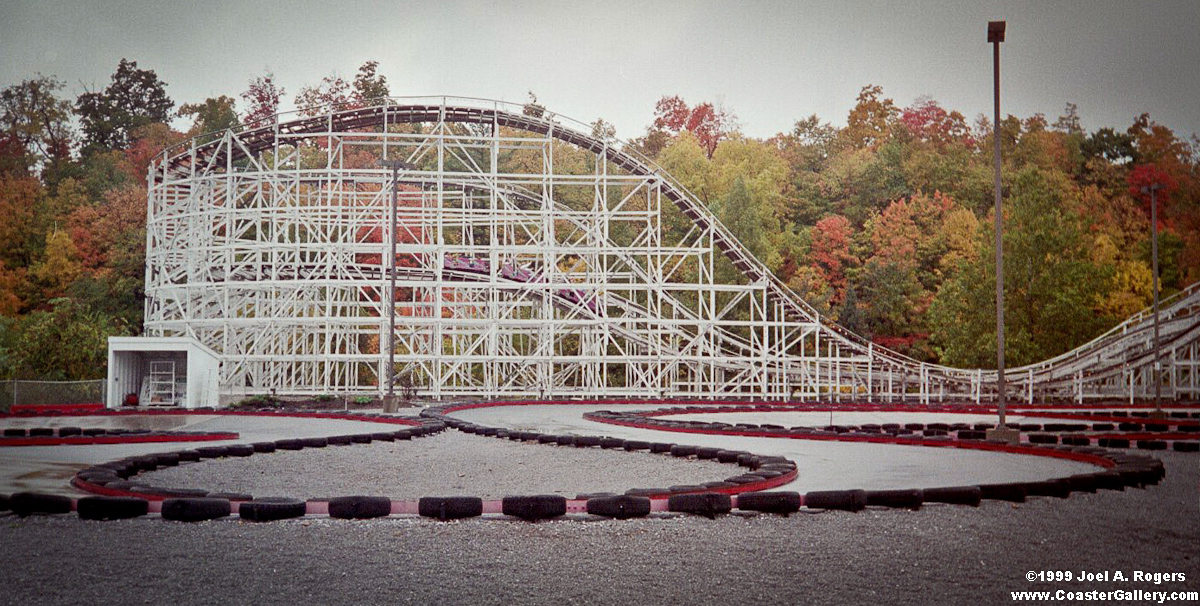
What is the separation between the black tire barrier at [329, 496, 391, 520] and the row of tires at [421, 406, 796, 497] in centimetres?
239

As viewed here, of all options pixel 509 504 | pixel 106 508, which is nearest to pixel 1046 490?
pixel 509 504

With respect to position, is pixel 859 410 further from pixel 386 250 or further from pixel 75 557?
pixel 75 557

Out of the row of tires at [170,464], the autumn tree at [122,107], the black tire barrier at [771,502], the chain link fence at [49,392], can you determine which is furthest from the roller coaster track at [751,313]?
the autumn tree at [122,107]

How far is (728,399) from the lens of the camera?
138 ft

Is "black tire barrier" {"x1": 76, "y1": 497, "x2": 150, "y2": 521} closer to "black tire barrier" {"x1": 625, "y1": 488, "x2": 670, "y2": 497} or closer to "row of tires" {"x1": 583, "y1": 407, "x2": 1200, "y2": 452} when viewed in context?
"black tire barrier" {"x1": 625, "y1": 488, "x2": 670, "y2": 497}

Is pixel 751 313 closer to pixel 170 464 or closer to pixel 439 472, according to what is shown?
pixel 439 472

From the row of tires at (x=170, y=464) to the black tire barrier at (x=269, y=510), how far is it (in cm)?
68

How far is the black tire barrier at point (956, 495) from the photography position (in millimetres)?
11055

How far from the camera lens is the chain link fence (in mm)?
35469

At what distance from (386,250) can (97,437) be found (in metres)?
21.5

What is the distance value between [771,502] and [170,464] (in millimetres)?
8580

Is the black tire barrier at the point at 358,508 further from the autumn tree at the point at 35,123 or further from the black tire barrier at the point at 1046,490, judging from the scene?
the autumn tree at the point at 35,123

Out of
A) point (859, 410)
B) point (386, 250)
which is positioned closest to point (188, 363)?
point (386, 250)

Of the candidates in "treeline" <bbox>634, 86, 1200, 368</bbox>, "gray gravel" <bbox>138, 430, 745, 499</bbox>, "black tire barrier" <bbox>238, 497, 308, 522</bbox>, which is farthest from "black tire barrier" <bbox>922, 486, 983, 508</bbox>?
"treeline" <bbox>634, 86, 1200, 368</bbox>
